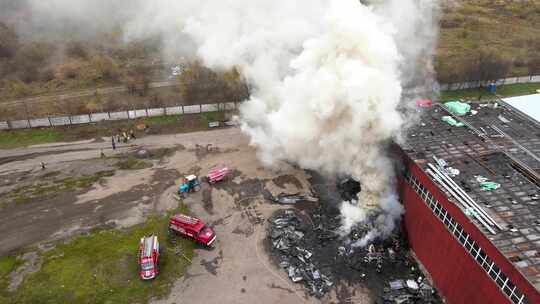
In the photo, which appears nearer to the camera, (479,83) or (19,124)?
(19,124)

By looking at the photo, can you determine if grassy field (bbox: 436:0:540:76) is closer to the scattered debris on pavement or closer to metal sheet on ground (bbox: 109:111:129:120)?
the scattered debris on pavement

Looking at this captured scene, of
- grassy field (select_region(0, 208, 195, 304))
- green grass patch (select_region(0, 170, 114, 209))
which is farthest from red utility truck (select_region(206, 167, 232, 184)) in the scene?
green grass patch (select_region(0, 170, 114, 209))

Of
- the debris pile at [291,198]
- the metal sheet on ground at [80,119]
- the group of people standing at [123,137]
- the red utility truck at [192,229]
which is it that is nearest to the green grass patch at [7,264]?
the red utility truck at [192,229]

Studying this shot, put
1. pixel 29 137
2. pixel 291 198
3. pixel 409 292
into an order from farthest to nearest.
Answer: pixel 29 137
pixel 291 198
pixel 409 292

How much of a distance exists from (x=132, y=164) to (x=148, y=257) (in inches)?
501

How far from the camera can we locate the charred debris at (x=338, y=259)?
75.3 feet

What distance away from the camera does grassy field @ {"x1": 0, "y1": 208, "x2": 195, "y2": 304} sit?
22.4 m

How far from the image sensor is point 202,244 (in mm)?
25875

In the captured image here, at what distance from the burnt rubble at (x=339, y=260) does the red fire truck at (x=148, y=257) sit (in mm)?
7474

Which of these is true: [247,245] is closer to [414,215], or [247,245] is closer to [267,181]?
[267,181]

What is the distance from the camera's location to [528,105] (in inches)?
Result: 1299

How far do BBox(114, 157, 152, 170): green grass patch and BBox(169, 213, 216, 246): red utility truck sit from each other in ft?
30.0

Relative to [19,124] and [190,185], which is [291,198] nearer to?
[190,185]

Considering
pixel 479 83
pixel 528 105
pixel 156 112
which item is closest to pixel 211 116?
pixel 156 112
